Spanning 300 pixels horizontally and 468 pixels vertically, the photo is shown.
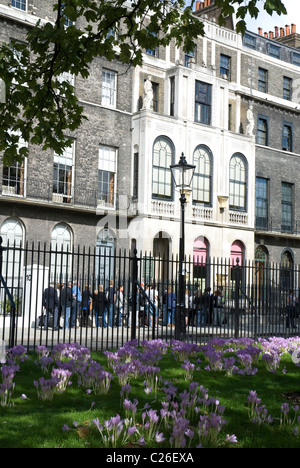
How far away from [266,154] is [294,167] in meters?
3.11

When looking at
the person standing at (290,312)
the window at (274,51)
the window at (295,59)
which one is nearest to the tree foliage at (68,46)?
the person standing at (290,312)

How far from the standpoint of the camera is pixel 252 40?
39.1 metres

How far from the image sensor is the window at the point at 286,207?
37931 millimetres

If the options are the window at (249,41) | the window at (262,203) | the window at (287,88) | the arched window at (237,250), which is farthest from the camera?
the window at (287,88)

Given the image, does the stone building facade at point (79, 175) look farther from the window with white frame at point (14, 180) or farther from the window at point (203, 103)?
the window at point (203, 103)

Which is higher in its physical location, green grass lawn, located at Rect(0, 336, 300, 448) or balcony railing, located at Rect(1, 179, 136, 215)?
balcony railing, located at Rect(1, 179, 136, 215)

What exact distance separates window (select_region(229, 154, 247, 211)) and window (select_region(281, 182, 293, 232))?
4875 mm

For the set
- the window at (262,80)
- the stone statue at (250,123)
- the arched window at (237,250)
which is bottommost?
the arched window at (237,250)

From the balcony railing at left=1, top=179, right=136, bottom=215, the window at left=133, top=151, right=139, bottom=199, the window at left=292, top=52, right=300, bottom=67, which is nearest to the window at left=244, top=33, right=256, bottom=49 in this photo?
the window at left=292, top=52, right=300, bottom=67

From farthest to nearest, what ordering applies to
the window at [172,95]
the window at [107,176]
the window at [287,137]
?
the window at [287,137], the window at [172,95], the window at [107,176]

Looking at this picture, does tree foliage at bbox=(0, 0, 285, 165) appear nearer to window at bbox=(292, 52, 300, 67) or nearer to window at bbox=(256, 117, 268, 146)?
window at bbox=(256, 117, 268, 146)

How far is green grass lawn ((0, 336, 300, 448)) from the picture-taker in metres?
5.34

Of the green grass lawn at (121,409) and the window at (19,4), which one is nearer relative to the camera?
the green grass lawn at (121,409)

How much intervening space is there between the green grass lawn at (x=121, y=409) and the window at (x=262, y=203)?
1065 inches
